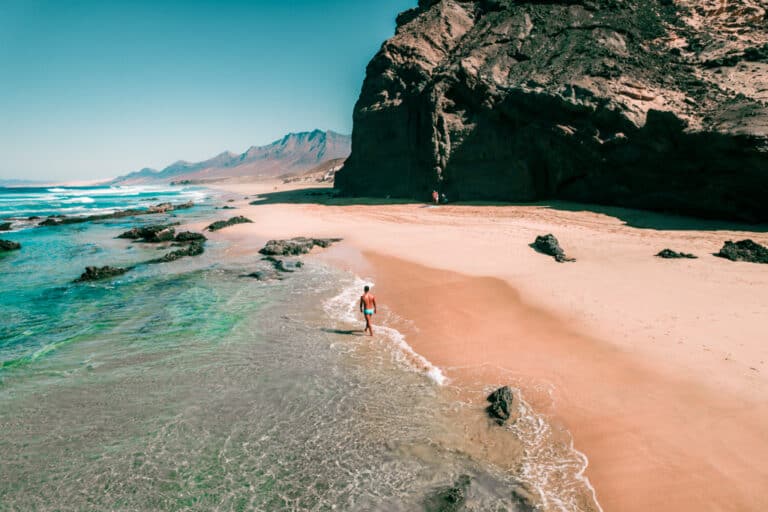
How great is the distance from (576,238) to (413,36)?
27241 mm

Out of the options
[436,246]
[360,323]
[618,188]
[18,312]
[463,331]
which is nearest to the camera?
[463,331]

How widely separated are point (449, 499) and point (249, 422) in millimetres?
3200

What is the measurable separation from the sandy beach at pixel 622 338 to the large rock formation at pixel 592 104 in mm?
2651

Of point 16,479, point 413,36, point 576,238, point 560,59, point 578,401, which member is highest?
point 413,36

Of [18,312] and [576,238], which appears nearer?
[18,312]

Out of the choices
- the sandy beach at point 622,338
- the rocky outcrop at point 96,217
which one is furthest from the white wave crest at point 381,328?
the rocky outcrop at point 96,217

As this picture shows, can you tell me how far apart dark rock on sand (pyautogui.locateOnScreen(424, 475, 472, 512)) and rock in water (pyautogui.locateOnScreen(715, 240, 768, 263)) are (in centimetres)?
1180

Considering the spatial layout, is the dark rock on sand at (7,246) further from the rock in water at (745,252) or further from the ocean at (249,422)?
the rock in water at (745,252)

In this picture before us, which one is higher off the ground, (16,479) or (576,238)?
(576,238)

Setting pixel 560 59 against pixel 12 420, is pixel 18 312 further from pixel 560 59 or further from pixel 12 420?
pixel 560 59

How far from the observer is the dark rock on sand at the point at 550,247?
12.8 meters

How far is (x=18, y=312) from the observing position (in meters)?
10.9

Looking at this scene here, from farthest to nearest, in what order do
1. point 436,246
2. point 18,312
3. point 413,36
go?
point 413,36, point 436,246, point 18,312

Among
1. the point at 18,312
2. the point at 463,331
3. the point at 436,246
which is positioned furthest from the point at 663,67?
the point at 18,312
